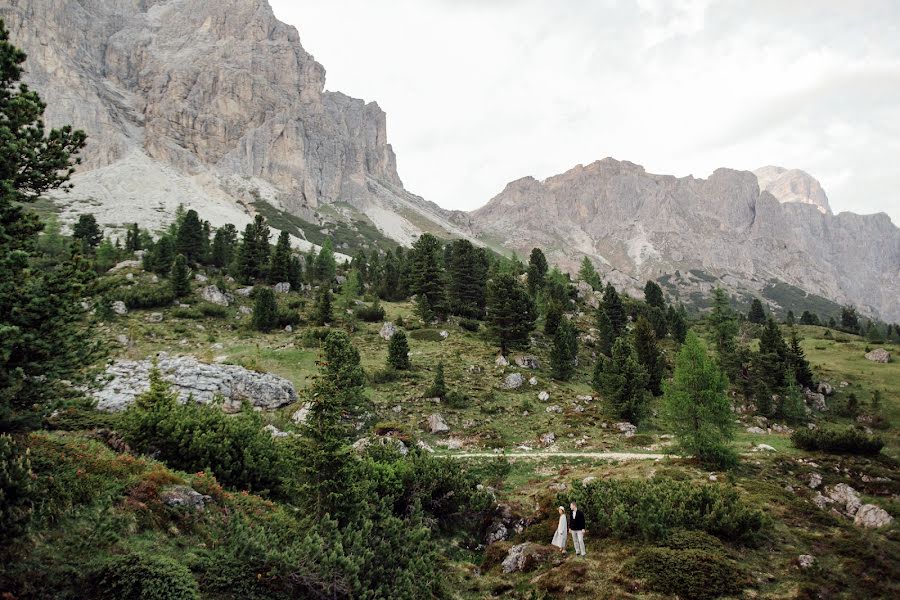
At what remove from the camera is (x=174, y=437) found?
18.8 m

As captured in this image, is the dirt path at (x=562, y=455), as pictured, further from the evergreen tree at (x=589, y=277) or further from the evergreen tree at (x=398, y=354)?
the evergreen tree at (x=589, y=277)

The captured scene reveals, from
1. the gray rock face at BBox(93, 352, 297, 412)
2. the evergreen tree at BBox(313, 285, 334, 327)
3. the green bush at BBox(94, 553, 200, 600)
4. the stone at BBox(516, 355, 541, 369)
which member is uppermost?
the evergreen tree at BBox(313, 285, 334, 327)

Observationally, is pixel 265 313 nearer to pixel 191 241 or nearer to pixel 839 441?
pixel 191 241

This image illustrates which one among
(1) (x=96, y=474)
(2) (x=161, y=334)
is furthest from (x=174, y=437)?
(2) (x=161, y=334)

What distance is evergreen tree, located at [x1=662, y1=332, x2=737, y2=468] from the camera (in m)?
26.0

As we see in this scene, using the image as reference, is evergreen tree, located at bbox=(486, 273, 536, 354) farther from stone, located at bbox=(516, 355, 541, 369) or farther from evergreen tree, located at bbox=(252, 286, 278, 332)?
evergreen tree, located at bbox=(252, 286, 278, 332)

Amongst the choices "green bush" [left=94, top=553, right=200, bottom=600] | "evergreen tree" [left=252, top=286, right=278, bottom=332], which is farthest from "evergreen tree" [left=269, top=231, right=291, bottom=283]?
"green bush" [left=94, top=553, right=200, bottom=600]

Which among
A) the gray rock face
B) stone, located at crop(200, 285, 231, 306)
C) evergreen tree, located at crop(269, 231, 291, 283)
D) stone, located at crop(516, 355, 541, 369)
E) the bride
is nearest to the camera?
the bride

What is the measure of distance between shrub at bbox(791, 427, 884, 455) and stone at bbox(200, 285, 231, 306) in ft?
195

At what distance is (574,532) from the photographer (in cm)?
1672

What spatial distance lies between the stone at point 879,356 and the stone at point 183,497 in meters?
87.6

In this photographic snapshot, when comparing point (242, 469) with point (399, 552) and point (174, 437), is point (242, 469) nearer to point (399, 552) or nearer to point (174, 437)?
point (174, 437)

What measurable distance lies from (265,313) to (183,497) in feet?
133

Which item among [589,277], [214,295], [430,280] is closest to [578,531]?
[430,280]
